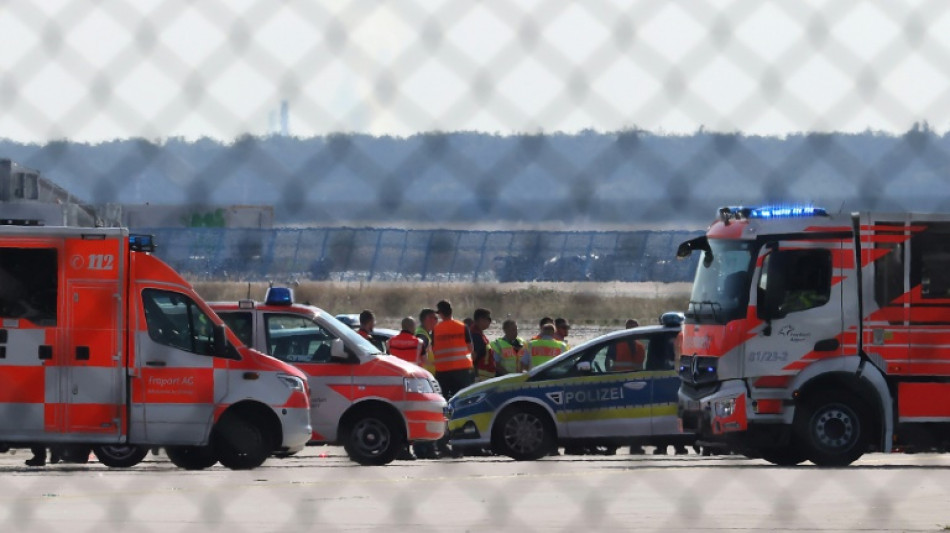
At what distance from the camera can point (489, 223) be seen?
446 centimetres

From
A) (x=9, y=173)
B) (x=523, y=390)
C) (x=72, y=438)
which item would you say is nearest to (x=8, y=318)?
(x=72, y=438)

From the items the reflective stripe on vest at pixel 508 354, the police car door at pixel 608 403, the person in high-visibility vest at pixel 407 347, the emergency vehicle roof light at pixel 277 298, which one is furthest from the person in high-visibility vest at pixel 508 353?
the emergency vehicle roof light at pixel 277 298

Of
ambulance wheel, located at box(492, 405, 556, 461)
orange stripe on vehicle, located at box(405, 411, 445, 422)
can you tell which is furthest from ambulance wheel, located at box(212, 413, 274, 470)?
ambulance wheel, located at box(492, 405, 556, 461)

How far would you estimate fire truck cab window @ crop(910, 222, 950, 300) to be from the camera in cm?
1473

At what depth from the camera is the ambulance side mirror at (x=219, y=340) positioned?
14719 mm

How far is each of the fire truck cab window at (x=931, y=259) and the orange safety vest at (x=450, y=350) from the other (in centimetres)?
535

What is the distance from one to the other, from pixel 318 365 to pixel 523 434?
230cm

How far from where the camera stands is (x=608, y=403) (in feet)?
55.1

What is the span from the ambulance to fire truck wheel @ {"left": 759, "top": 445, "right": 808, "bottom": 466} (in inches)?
127

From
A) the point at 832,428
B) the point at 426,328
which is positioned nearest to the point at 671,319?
the point at 832,428

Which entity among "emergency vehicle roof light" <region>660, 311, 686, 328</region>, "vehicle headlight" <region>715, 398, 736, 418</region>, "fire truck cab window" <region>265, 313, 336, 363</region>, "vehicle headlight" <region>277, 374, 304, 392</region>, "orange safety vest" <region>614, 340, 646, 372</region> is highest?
"emergency vehicle roof light" <region>660, 311, 686, 328</region>

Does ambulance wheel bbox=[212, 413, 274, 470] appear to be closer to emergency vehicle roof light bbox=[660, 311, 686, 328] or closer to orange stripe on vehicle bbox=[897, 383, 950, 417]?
emergency vehicle roof light bbox=[660, 311, 686, 328]

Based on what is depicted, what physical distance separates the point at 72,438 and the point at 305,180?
10.2 meters

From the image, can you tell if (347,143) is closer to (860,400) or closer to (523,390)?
(860,400)
